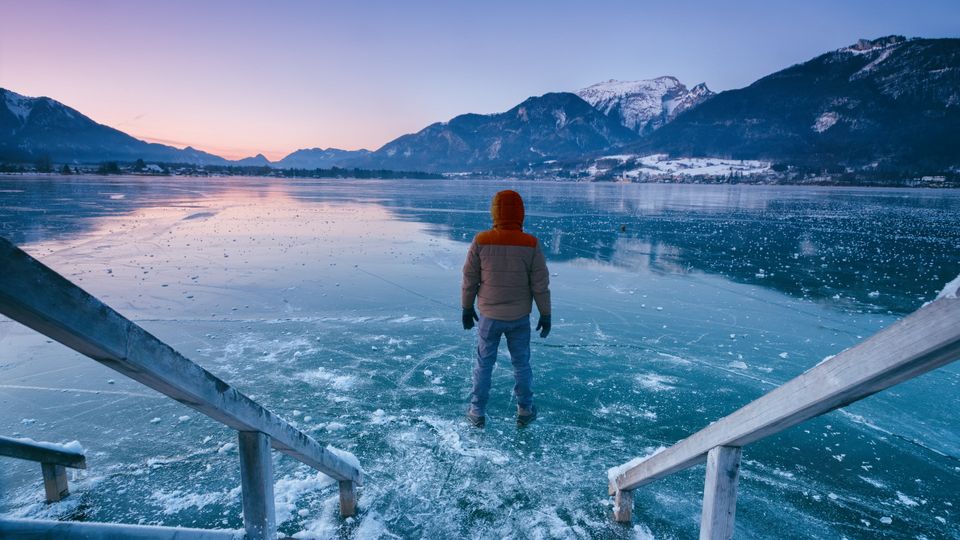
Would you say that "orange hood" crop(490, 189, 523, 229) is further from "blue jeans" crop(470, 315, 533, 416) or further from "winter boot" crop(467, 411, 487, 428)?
"winter boot" crop(467, 411, 487, 428)

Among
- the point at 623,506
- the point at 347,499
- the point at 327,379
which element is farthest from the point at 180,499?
the point at 623,506

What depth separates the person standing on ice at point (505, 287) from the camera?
4.15 m

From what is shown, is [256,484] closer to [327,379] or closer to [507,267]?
[507,267]

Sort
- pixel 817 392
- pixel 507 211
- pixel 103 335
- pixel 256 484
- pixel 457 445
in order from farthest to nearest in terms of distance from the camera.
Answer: pixel 457 445 → pixel 507 211 → pixel 256 484 → pixel 817 392 → pixel 103 335

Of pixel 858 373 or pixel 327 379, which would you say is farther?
pixel 327 379

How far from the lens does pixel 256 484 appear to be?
2.11 metres

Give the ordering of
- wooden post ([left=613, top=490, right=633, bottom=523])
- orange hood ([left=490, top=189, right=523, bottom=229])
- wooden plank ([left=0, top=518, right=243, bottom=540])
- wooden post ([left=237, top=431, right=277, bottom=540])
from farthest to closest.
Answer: orange hood ([left=490, top=189, right=523, bottom=229]), wooden post ([left=613, top=490, right=633, bottom=523]), wooden post ([left=237, top=431, right=277, bottom=540]), wooden plank ([left=0, top=518, right=243, bottom=540])

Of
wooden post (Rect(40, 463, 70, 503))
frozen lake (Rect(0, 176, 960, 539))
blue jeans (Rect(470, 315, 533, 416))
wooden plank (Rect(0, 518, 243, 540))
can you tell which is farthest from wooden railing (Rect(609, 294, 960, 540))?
wooden post (Rect(40, 463, 70, 503))

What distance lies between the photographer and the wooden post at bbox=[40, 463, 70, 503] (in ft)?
11.2

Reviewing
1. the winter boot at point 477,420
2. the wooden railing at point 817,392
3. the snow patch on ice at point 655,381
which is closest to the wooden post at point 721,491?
the wooden railing at point 817,392

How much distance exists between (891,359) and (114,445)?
5736 mm

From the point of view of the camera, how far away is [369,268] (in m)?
12.6

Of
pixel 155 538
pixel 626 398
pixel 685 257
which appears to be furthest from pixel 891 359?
pixel 685 257

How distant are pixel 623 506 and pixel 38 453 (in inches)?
164
